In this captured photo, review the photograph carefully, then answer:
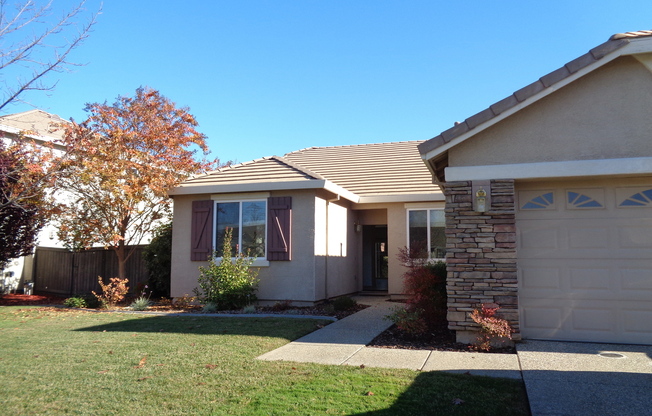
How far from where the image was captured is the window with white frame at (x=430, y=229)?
13.4 m

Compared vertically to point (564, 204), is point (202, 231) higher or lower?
lower

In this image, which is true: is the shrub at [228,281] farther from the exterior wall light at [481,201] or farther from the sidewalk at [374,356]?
the exterior wall light at [481,201]

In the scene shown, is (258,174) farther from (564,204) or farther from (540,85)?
(564,204)

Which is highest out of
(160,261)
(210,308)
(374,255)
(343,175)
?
(343,175)

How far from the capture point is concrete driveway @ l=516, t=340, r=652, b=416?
4.51 meters

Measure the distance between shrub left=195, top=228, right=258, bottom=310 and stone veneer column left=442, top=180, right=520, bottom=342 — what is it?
221 inches

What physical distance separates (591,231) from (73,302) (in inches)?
497

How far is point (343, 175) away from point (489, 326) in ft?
32.3

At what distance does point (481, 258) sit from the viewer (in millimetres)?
7348

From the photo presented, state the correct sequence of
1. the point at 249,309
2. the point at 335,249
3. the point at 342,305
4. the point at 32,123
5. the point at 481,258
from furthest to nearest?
the point at 32,123 < the point at 335,249 < the point at 342,305 < the point at 249,309 < the point at 481,258

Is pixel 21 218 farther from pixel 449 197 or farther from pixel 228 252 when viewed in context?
pixel 449 197

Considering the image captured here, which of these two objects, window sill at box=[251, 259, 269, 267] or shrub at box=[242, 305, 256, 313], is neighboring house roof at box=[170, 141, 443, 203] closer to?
window sill at box=[251, 259, 269, 267]

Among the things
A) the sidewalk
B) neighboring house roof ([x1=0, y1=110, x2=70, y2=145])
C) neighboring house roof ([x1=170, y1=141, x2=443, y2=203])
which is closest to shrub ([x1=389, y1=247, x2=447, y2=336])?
the sidewalk

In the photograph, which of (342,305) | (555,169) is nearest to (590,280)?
(555,169)
